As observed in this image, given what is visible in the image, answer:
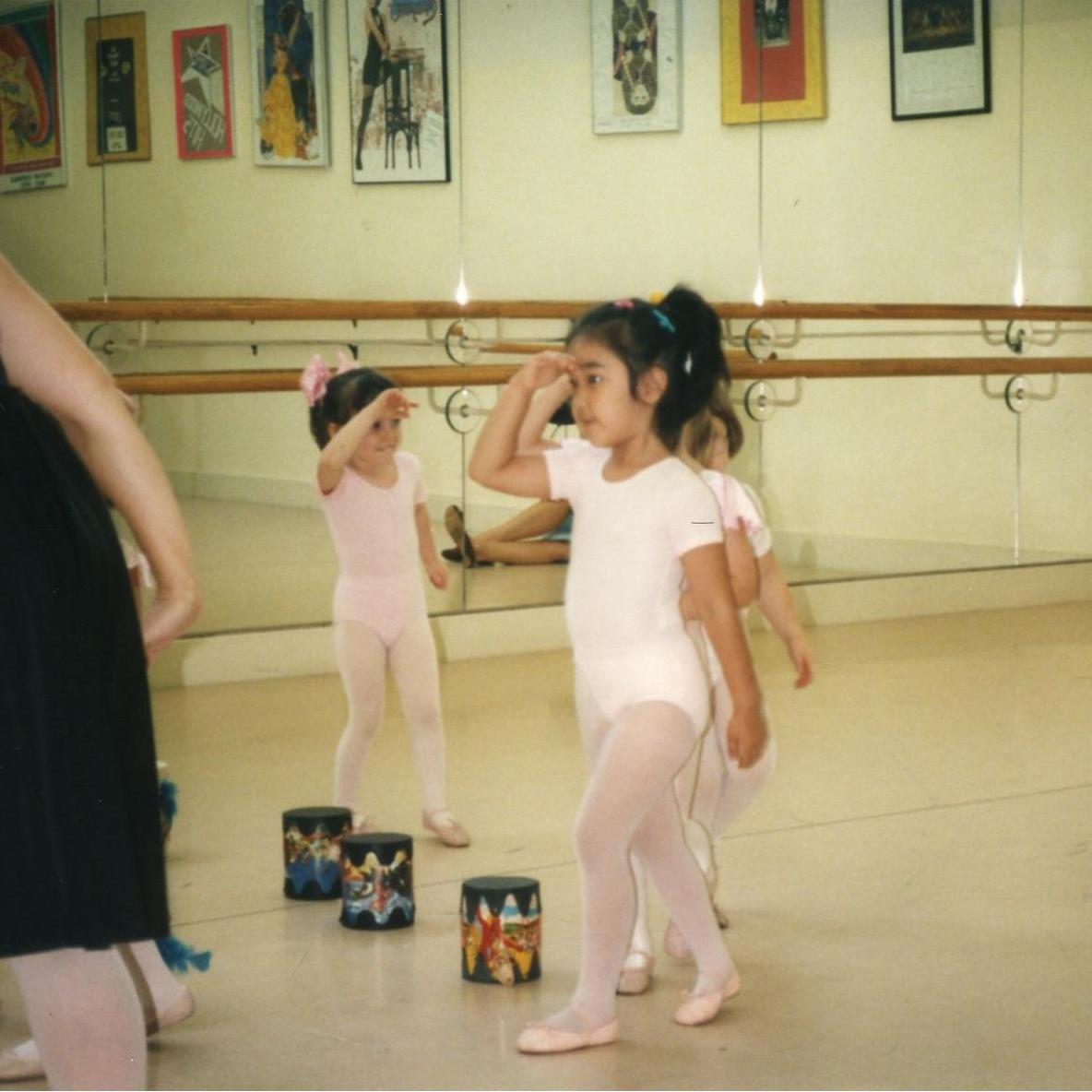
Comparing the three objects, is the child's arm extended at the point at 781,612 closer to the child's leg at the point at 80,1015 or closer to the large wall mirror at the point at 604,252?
the child's leg at the point at 80,1015

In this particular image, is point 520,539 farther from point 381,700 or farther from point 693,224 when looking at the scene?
point 381,700

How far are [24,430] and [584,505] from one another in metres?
1.54

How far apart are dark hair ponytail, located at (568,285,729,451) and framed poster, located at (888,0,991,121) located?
540 centimetres

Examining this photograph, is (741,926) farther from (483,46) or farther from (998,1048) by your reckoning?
(483,46)

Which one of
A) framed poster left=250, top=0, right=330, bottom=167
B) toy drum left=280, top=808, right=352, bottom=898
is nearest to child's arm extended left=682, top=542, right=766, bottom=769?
toy drum left=280, top=808, right=352, bottom=898

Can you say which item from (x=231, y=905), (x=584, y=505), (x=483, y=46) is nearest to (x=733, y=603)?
(x=584, y=505)

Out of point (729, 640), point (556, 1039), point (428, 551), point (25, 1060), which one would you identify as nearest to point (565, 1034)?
point (556, 1039)

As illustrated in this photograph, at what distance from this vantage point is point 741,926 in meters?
3.55

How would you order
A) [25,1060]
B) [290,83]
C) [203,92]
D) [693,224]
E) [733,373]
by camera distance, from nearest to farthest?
[25,1060], [203,92], [290,83], [733,373], [693,224]

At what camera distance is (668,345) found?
304 centimetres

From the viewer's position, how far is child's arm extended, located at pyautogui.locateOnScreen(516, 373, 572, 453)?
3185 millimetres

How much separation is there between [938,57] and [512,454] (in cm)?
561

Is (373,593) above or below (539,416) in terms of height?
below

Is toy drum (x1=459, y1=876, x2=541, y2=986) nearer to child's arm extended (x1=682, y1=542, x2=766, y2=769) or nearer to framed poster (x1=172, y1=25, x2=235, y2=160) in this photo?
child's arm extended (x1=682, y1=542, x2=766, y2=769)
